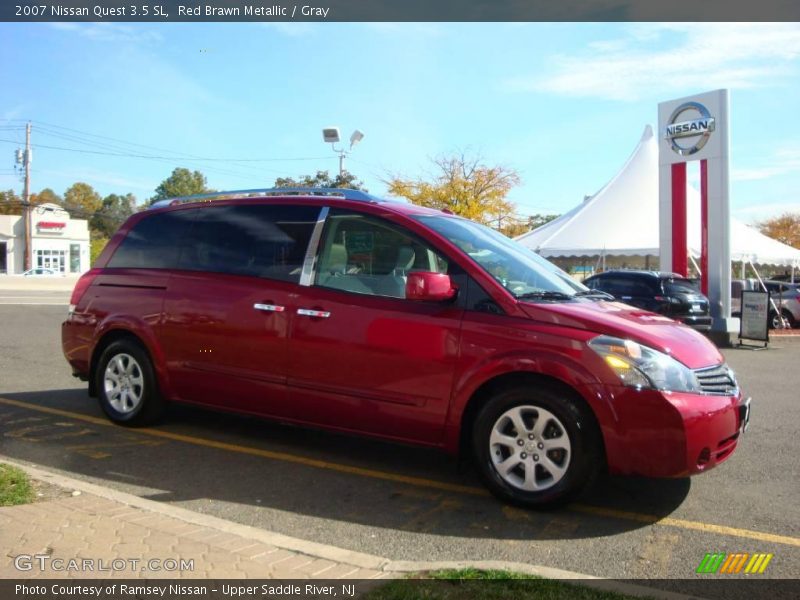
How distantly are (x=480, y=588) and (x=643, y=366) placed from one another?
1.71 meters

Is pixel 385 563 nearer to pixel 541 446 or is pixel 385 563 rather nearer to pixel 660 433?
pixel 541 446

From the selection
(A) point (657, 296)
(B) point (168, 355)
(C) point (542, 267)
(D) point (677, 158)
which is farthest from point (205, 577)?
(D) point (677, 158)

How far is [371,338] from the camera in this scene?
4746 millimetres

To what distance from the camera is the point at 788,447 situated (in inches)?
235

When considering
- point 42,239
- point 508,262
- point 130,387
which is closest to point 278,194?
point 508,262

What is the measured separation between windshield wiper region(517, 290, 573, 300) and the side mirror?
0.49 meters

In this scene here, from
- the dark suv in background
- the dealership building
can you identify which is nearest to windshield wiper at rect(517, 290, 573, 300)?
the dark suv in background

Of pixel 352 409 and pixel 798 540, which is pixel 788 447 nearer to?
pixel 798 540

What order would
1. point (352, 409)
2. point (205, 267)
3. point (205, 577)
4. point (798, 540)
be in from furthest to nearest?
point (205, 267) → point (352, 409) → point (798, 540) → point (205, 577)

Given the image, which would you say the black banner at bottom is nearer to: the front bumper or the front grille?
the front bumper

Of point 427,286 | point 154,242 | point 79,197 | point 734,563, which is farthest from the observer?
point 79,197

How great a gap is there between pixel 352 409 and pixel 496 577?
1.91 meters

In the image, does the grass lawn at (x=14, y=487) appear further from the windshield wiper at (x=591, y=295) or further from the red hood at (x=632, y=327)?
the windshield wiper at (x=591, y=295)

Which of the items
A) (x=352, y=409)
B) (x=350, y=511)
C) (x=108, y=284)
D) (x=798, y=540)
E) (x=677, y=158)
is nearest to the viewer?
(x=798, y=540)
